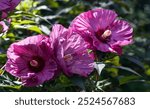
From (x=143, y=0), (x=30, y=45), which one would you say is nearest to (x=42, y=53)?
(x=30, y=45)

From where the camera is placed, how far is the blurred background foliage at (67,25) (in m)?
1.85

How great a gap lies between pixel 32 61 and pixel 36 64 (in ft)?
0.08

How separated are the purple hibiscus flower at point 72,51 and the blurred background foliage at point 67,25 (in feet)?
0.11

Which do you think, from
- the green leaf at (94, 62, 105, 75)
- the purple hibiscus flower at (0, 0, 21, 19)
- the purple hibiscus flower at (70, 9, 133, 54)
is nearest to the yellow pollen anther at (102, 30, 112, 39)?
the purple hibiscus flower at (70, 9, 133, 54)

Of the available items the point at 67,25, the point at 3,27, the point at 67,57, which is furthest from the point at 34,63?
the point at 67,25

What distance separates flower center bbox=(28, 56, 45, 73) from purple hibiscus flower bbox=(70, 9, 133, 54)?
0.18 metres

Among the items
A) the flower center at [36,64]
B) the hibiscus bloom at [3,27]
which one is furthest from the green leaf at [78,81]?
the hibiscus bloom at [3,27]

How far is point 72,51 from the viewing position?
174 centimetres

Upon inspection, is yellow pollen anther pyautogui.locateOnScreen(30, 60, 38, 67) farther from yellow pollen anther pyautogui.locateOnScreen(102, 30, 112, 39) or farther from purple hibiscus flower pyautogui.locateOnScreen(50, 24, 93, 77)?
yellow pollen anther pyautogui.locateOnScreen(102, 30, 112, 39)

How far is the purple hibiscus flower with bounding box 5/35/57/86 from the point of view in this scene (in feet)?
5.63

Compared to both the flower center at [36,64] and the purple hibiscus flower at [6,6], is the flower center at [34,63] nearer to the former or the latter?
the flower center at [36,64]

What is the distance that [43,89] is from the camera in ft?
6.01

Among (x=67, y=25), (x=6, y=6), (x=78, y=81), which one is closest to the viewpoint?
(x=78, y=81)

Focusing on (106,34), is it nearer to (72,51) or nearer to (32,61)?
(72,51)
